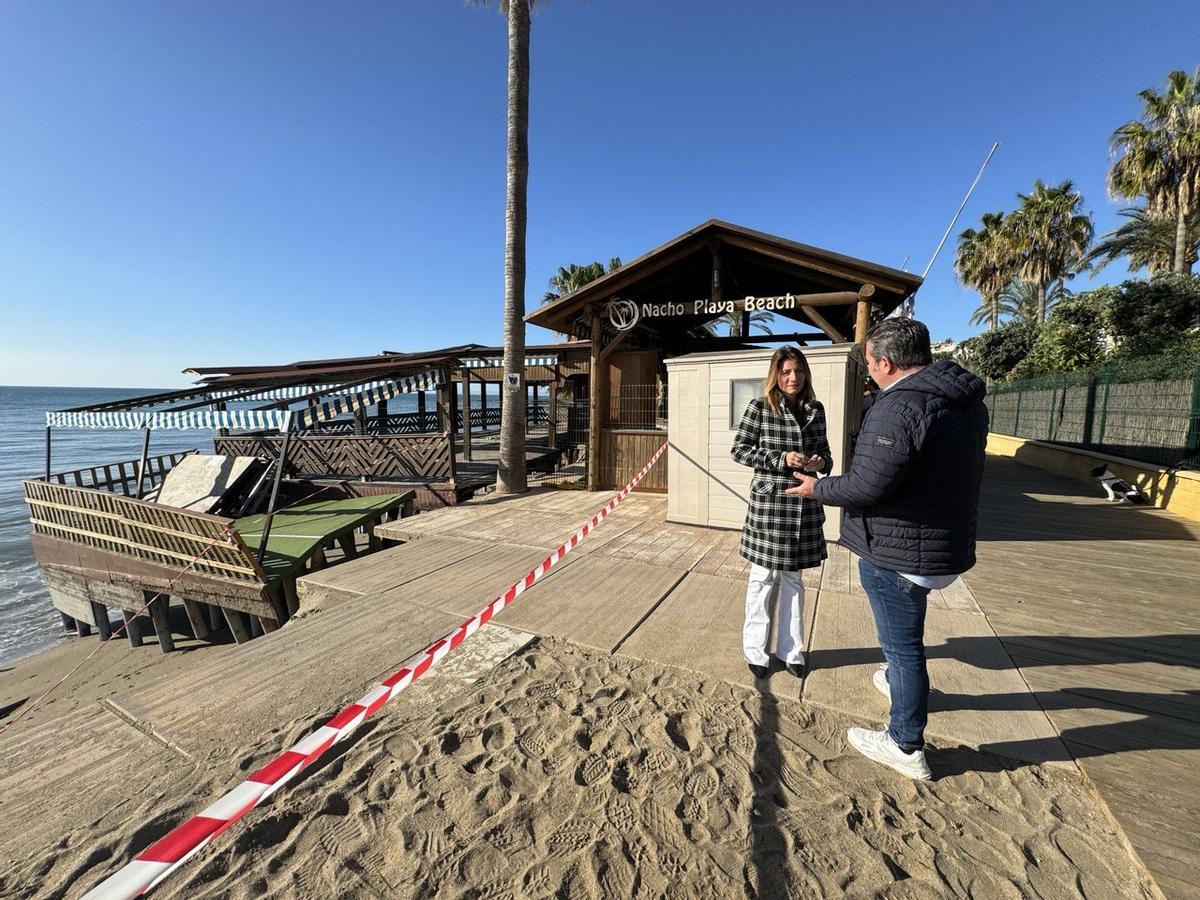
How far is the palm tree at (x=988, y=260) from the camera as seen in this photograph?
26.0 m

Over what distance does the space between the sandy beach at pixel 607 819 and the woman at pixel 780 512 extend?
0.46 metres

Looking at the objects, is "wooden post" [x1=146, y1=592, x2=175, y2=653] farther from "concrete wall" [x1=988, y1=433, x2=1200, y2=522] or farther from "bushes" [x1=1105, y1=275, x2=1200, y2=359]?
"bushes" [x1=1105, y1=275, x2=1200, y2=359]

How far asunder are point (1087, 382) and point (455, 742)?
587 inches

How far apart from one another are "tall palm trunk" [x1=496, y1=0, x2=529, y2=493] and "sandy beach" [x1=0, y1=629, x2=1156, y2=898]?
22.7 feet

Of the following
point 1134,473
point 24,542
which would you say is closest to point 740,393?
point 1134,473

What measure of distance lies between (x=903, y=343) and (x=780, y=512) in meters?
1.17

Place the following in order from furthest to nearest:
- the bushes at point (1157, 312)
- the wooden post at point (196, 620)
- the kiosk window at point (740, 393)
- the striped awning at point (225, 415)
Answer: the bushes at point (1157, 312) → the striped awning at point (225, 415) → the wooden post at point (196, 620) → the kiosk window at point (740, 393)

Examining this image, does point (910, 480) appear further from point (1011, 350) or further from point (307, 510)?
point (1011, 350)

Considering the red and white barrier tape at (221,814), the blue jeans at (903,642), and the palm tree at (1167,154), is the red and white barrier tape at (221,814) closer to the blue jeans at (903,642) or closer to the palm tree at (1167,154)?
the blue jeans at (903,642)

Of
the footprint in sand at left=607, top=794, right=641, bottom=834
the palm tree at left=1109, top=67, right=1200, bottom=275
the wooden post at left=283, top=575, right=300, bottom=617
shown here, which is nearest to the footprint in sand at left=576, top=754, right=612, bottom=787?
the footprint in sand at left=607, top=794, right=641, bottom=834

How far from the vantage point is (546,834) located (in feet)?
6.25

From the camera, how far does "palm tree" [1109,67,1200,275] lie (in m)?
15.6

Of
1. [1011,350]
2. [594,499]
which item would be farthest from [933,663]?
[1011,350]

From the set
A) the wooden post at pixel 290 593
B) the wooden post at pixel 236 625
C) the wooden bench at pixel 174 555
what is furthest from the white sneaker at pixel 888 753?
the wooden post at pixel 236 625
